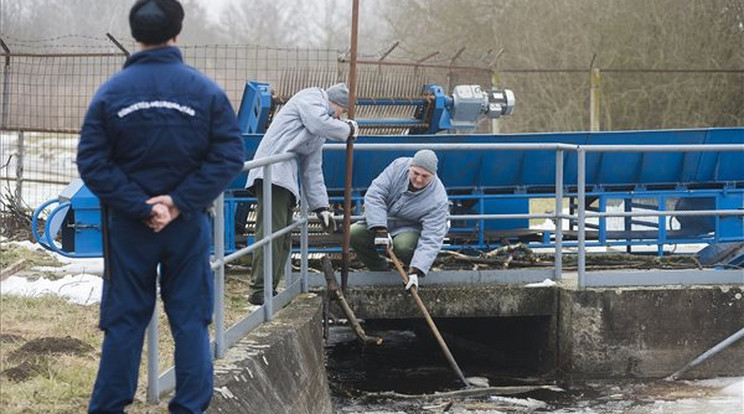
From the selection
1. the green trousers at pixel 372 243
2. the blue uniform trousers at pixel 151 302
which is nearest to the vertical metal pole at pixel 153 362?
the blue uniform trousers at pixel 151 302

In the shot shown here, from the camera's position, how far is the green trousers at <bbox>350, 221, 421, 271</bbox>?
9.36m

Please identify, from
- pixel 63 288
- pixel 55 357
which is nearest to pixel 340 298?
pixel 63 288

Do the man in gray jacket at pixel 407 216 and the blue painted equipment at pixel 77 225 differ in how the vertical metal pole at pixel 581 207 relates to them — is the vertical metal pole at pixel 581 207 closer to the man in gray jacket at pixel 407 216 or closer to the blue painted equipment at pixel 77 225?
the man in gray jacket at pixel 407 216

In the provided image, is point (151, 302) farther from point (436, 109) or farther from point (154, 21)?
point (436, 109)

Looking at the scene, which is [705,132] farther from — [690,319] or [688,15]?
[688,15]

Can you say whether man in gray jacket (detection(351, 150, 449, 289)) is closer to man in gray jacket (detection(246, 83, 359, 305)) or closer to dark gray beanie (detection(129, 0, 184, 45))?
man in gray jacket (detection(246, 83, 359, 305))

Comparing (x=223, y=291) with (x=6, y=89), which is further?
(x=6, y=89)

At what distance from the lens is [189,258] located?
182 inches

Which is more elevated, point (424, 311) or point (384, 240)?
point (384, 240)

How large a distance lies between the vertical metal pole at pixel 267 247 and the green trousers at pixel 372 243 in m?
1.81

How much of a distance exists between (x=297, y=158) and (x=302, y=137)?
172 millimetres

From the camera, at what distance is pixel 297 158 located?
8.53m

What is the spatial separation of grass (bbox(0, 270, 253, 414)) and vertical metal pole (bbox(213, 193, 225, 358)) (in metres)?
0.26

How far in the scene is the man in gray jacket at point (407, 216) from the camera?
9109 millimetres
